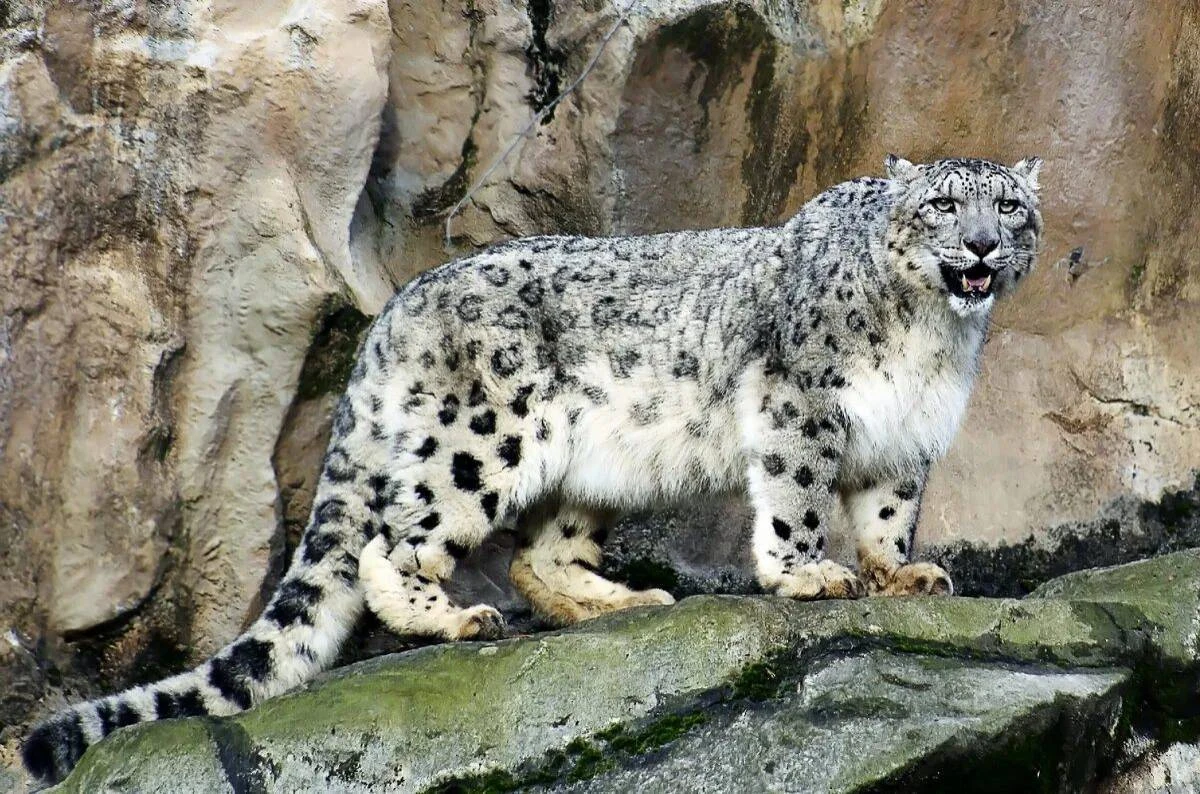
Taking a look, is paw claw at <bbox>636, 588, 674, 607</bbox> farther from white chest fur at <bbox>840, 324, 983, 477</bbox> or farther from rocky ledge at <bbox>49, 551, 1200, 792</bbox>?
rocky ledge at <bbox>49, 551, 1200, 792</bbox>

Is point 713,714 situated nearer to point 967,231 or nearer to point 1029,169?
point 967,231

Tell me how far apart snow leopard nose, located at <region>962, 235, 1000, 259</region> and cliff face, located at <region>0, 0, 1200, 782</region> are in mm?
1638

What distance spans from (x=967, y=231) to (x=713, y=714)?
5.73ft

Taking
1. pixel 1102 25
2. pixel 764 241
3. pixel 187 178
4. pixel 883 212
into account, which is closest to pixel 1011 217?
pixel 883 212

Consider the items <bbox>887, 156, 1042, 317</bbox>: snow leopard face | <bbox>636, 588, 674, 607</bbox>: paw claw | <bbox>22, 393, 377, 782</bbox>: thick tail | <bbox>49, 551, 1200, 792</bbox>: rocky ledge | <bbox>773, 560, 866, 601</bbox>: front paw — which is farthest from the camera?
<bbox>636, 588, 674, 607</bbox>: paw claw

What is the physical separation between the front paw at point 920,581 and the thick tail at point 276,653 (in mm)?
1648

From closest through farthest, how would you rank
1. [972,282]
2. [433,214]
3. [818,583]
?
[818,583] < [972,282] < [433,214]

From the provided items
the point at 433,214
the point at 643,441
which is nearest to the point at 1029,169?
the point at 643,441

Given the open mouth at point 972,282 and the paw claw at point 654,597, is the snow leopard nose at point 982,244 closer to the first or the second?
the open mouth at point 972,282

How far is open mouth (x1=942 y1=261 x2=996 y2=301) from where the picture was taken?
523 centimetres

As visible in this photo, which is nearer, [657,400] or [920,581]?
[920,581]

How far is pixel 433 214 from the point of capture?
22.3ft

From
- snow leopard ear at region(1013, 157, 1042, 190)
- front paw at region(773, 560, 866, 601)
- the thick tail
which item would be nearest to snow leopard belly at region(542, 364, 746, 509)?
front paw at region(773, 560, 866, 601)

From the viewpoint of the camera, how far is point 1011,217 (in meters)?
5.32
